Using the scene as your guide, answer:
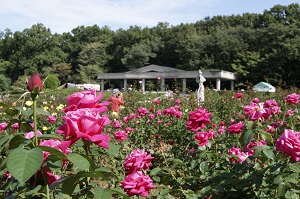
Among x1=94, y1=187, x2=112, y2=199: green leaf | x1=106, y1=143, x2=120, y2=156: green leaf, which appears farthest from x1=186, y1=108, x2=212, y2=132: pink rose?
x1=94, y1=187, x2=112, y2=199: green leaf

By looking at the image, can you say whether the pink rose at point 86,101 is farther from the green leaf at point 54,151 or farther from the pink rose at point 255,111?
the pink rose at point 255,111

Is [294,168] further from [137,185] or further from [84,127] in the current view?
[84,127]

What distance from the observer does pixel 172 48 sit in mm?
49750

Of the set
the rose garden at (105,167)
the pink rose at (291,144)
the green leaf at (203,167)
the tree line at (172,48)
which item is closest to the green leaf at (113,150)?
the rose garden at (105,167)

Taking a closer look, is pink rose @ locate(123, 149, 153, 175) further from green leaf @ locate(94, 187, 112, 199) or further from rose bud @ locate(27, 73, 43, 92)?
rose bud @ locate(27, 73, 43, 92)

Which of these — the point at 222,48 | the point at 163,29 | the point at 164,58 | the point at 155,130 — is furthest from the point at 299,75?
the point at 155,130

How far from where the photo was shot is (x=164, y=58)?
50.7 meters

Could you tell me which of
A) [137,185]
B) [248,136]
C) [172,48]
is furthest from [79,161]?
[172,48]

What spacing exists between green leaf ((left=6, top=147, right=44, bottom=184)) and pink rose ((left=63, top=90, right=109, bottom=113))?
24 centimetres

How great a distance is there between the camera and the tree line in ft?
123

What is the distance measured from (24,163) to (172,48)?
49627mm

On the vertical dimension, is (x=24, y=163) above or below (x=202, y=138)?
above

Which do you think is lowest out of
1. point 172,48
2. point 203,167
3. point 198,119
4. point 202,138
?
point 203,167

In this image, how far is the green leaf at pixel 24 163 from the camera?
27.0 inches
